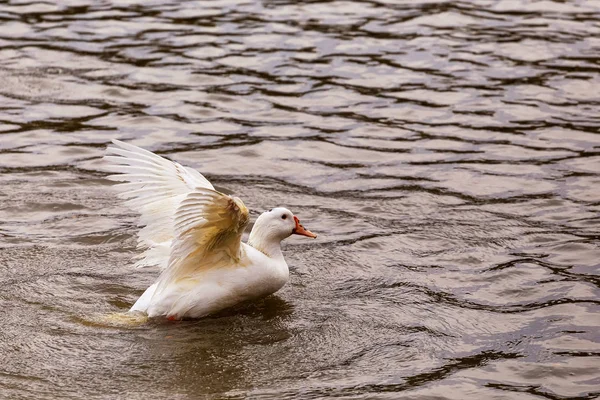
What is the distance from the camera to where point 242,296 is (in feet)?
24.1

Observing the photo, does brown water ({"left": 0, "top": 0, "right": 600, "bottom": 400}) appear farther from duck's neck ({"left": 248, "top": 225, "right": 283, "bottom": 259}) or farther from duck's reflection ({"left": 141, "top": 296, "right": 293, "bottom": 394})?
duck's neck ({"left": 248, "top": 225, "right": 283, "bottom": 259})

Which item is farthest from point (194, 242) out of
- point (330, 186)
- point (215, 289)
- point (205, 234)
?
point (330, 186)

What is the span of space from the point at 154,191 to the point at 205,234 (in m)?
0.68

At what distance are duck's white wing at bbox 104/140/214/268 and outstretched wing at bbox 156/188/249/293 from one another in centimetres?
23

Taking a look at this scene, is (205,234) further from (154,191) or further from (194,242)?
(154,191)

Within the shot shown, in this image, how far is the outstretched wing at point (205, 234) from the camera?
265 inches

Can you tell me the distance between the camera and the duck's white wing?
24.5ft

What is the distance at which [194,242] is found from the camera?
7.14m

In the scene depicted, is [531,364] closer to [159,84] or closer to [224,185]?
[224,185]

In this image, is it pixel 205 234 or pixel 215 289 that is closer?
pixel 205 234

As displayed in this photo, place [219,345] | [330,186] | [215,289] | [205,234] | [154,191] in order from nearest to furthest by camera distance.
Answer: [219,345]
[205,234]
[215,289]
[154,191]
[330,186]

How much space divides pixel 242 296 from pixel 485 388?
6.17 ft

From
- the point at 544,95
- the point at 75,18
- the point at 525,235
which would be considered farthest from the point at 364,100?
the point at 75,18

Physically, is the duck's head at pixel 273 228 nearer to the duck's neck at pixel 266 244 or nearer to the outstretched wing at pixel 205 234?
the duck's neck at pixel 266 244
